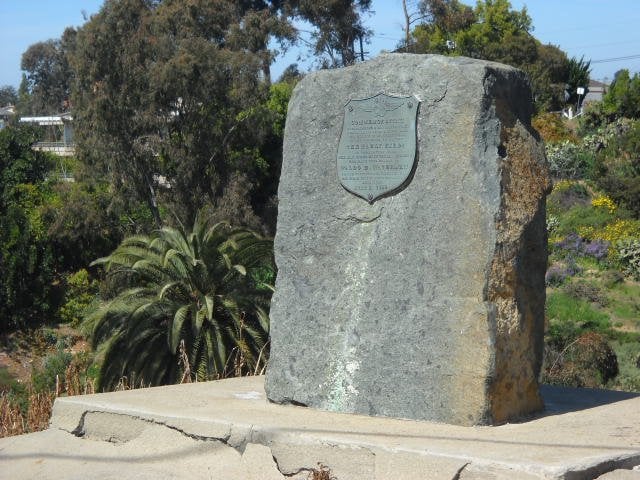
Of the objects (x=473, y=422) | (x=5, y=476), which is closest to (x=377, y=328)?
(x=473, y=422)

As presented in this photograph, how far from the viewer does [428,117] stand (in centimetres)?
529

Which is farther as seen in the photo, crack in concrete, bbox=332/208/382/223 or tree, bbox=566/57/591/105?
tree, bbox=566/57/591/105

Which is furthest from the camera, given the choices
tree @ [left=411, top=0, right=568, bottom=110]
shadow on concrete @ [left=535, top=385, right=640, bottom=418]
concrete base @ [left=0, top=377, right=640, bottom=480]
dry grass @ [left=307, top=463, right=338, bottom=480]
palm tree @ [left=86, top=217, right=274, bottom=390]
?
tree @ [left=411, top=0, right=568, bottom=110]

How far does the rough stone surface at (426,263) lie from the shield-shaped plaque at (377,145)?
0.05m

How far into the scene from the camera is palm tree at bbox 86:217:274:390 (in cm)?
992

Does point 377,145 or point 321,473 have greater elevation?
point 377,145

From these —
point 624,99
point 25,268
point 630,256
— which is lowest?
point 25,268

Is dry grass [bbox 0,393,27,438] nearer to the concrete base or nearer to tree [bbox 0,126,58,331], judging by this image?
the concrete base

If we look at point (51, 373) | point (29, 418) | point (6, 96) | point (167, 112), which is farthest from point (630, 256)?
point (6, 96)

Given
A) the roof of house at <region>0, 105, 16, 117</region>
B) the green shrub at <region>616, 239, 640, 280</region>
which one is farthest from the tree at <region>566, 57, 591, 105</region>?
the roof of house at <region>0, 105, 16, 117</region>

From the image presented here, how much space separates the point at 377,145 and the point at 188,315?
5.16 meters

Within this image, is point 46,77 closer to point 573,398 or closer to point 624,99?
point 624,99

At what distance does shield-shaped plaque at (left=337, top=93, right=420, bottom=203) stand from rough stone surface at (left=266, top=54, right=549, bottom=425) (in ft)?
0.17

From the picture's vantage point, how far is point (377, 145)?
553 cm
